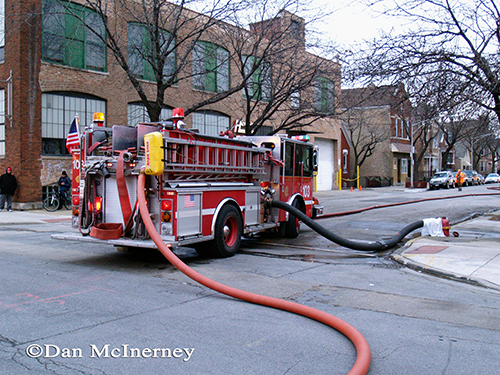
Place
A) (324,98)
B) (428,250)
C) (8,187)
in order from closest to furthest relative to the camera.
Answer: (428,250), (8,187), (324,98)

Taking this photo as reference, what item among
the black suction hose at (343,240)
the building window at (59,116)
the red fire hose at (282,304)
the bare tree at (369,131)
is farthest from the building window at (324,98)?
the bare tree at (369,131)

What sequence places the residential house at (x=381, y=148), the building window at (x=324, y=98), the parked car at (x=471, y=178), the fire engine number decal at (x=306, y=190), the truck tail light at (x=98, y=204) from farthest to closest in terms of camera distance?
the parked car at (x=471, y=178) < the residential house at (x=381, y=148) < the building window at (x=324, y=98) < the fire engine number decal at (x=306, y=190) < the truck tail light at (x=98, y=204)

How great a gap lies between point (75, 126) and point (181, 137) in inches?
90.6

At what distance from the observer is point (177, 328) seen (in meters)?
4.99

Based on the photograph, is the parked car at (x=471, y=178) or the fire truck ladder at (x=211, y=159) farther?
the parked car at (x=471, y=178)

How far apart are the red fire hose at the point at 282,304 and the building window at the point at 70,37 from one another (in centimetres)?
1373

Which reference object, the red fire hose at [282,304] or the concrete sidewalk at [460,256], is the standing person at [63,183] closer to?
the red fire hose at [282,304]

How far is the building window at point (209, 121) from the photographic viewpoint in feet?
85.2

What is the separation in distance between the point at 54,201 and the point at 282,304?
15972 millimetres

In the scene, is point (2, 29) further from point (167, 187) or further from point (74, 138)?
point (167, 187)

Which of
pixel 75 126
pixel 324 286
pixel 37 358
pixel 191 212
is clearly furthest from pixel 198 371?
pixel 75 126

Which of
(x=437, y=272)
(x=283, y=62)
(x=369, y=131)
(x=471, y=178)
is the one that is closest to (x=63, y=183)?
(x=283, y=62)

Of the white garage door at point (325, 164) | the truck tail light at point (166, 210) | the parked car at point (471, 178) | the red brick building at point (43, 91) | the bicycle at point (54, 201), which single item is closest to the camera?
the truck tail light at point (166, 210)

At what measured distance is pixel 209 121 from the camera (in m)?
26.6
